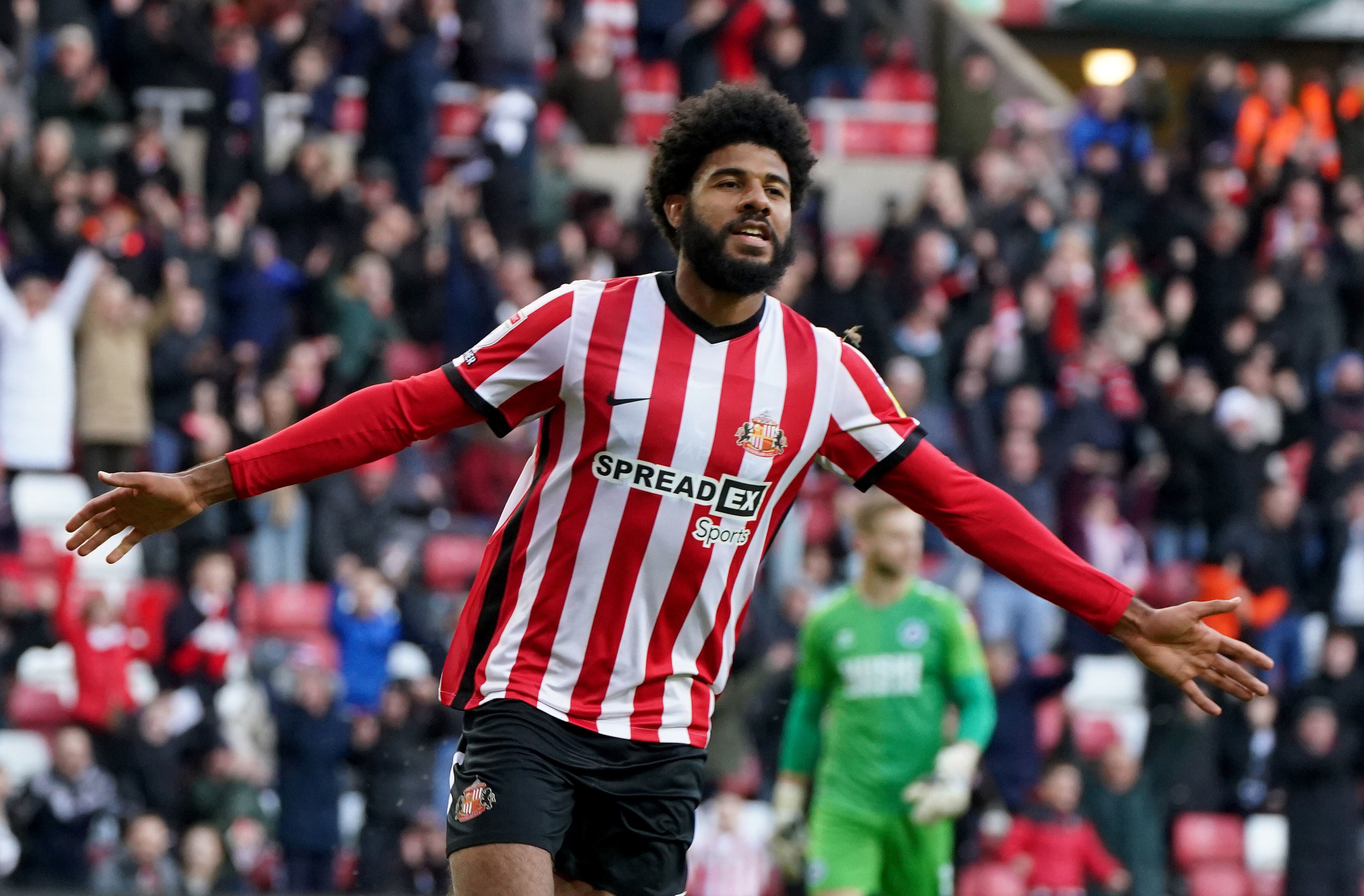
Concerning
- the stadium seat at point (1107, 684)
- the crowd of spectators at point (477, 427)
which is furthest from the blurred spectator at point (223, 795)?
the stadium seat at point (1107, 684)

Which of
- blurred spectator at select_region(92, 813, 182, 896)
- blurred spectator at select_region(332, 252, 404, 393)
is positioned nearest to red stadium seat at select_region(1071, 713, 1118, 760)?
blurred spectator at select_region(332, 252, 404, 393)

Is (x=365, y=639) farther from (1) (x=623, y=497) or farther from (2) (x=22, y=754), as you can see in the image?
(1) (x=623, y=497)

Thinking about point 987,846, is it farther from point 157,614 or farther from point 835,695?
point 157,614

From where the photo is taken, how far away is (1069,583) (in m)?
4.63

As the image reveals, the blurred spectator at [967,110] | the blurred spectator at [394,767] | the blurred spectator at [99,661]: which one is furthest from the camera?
the blurred spectator at [967,110]

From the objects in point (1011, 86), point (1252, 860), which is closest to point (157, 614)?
point (1252, 860)

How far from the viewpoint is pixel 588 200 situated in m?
14.4

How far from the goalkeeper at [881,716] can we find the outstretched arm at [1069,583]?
9.29 feet

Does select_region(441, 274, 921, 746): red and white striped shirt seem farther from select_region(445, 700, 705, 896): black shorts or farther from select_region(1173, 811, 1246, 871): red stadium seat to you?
select_region(1173, 811, 1246, 871): red stadium seat

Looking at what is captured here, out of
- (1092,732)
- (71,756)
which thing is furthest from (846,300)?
(71,756)

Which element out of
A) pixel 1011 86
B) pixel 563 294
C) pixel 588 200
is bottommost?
pixel 563 294

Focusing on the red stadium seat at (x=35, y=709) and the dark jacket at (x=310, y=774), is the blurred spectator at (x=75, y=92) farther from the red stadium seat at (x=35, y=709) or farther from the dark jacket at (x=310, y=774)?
the dark jacket at (x=310, y=774)

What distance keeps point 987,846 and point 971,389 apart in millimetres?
3713

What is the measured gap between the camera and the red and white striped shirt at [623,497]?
4.55 m
